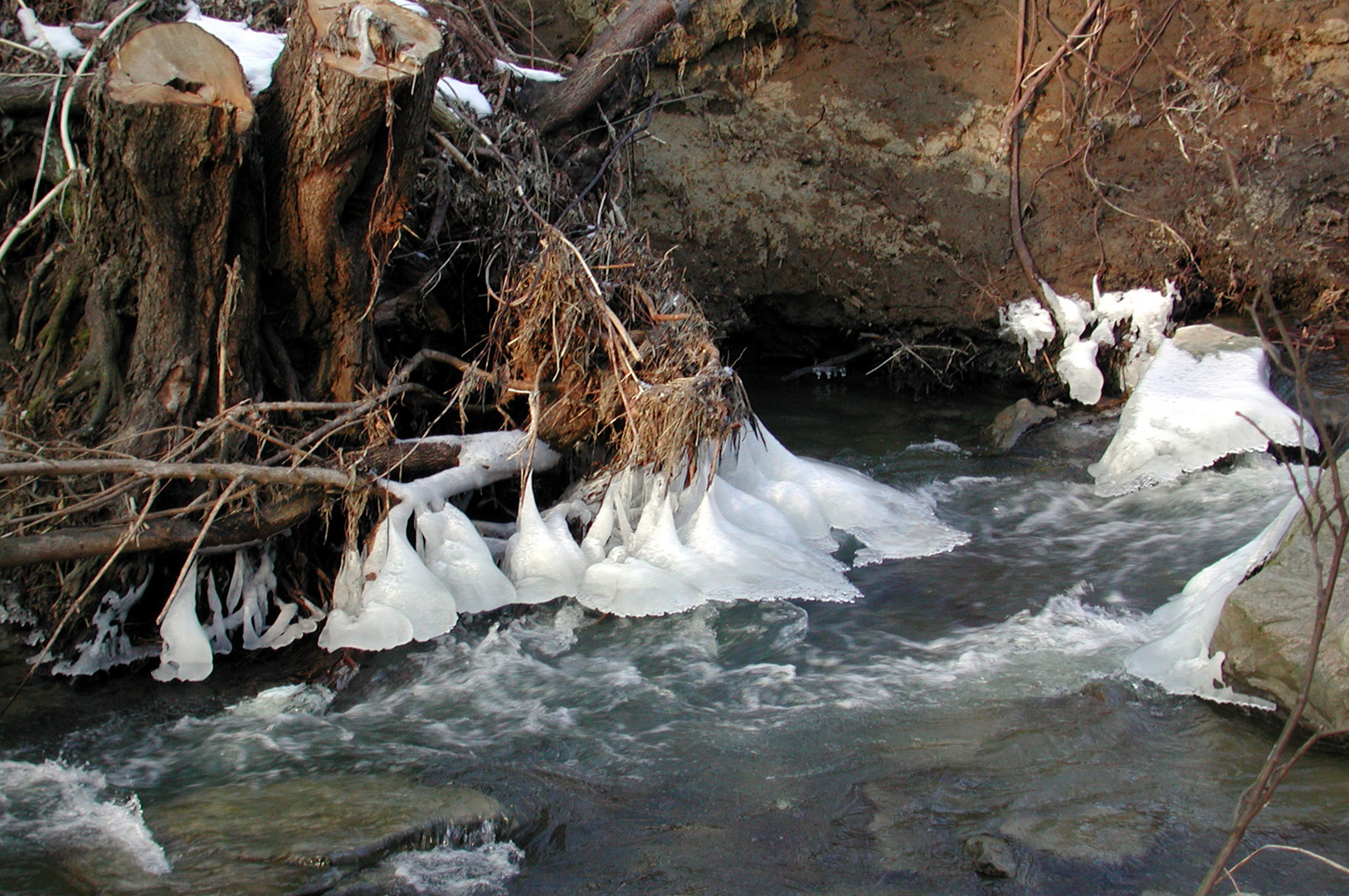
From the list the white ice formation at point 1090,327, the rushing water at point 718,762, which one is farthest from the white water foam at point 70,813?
the white ice formation at point 1090,327

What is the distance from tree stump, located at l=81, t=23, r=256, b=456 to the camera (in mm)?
3531

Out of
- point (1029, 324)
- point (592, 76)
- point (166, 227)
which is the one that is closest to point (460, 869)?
point (166, 227)

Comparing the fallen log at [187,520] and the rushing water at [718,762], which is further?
the fallen log at [187,520]

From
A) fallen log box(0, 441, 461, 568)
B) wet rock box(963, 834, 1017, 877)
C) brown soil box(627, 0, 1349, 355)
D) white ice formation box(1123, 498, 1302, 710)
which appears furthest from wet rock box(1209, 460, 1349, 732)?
brown soil box(627, 0, 1349, 355)

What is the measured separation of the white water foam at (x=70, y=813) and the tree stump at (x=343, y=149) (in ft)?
6.29

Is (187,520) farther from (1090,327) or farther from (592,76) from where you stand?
(1090,327)

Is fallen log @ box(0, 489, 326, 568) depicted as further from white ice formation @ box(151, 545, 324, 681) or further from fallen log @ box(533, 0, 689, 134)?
fallen log @ box(533, 0, 689, 134)

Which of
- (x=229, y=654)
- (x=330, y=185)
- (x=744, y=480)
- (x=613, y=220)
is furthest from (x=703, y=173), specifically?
(x=229, y=654)

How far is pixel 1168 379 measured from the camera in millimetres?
6449

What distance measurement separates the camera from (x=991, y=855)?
9.34ft

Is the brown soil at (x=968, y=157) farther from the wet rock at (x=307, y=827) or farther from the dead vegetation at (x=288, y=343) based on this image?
the wet rock at (x=307, y=827)

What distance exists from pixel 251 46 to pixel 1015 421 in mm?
5210

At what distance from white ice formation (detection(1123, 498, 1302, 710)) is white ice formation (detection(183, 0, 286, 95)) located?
3.84 meters

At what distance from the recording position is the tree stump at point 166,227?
3531 millimetres
